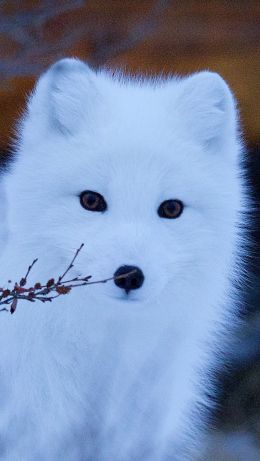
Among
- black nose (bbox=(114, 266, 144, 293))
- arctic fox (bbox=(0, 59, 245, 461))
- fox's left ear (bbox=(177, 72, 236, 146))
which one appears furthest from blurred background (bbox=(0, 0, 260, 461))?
black nose (bbox=(114, 266, 144, 293))

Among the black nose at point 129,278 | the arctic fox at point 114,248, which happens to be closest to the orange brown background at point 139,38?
the arctic fox at point 114,248

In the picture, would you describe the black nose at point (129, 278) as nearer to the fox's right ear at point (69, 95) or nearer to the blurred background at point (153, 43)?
the fox's right ear at point (69, 95)

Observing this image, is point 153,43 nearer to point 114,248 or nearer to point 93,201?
point 93,201

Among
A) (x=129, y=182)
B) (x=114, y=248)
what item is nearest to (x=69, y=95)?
(x=129, y=182)

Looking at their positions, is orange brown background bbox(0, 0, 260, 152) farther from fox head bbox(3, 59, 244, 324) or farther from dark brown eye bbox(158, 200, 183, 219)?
dark brown eye bbox(158, 200, 183, 219)

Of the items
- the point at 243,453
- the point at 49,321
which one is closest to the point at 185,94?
the point at 49,321

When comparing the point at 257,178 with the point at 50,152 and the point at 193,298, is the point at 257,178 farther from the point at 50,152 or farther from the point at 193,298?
the point at 50,152
